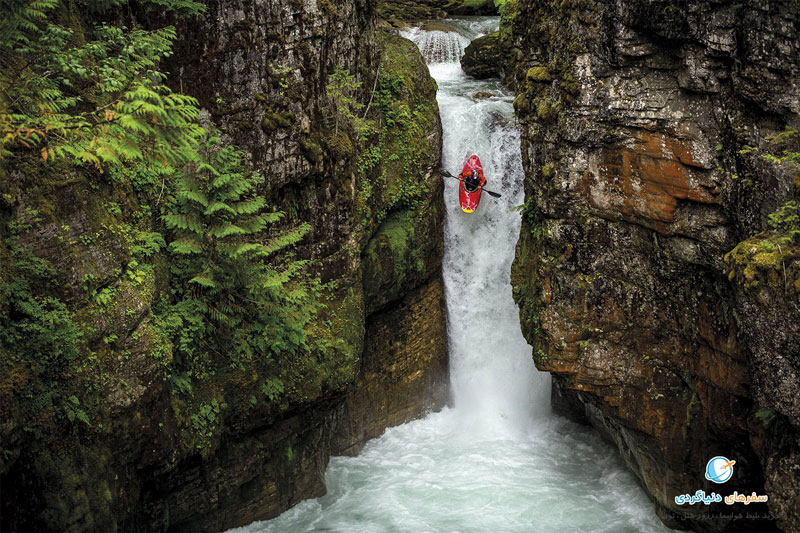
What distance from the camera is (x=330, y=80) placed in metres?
11.7

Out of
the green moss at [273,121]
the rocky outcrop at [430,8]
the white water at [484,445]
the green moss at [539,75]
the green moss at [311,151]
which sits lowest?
the white water at [484,445]

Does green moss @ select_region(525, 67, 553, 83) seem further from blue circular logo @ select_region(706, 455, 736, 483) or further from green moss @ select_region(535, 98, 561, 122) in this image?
blue circular logo @ select_region(706, 455, 736, 483)

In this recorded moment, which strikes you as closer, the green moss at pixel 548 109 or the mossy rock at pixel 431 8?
the green moss at pixel 548 109

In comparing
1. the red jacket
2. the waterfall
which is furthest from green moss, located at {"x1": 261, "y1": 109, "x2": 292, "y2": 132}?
the waterfall

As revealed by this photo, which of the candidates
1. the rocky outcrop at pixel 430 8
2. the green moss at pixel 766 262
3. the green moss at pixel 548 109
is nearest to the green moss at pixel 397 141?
the green moss at pixel 548 109

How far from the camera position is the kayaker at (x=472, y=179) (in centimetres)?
1486

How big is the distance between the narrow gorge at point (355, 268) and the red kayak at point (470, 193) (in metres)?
0.79

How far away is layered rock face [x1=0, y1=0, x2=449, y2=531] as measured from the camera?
27.4 ft

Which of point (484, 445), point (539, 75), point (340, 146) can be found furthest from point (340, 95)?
point (484, 445)

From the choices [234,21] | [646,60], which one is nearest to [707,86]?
[646,60]

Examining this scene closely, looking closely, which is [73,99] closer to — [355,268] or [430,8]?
[355,268]

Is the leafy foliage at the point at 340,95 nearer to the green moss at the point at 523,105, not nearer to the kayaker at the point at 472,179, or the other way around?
the green moss at the point at 523,105

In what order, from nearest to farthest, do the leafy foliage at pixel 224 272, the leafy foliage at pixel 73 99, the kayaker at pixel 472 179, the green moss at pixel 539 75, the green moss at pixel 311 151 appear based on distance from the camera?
1. the leafy foliage at pixel 73 99
2. the leafy foliage at pixel 224 272
3. the green moss at pixel 539 75
4. the green moss at pixel 311 151
5. the kayaker at pixel 472 179

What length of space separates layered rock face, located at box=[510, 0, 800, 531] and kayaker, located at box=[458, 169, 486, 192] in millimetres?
2815
